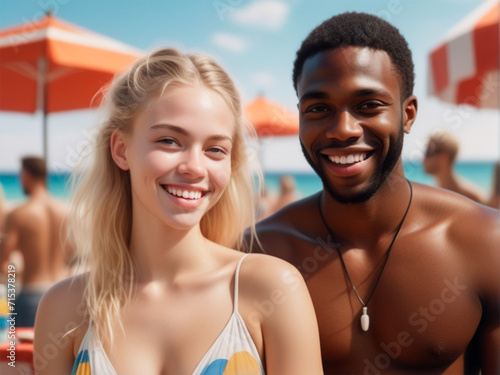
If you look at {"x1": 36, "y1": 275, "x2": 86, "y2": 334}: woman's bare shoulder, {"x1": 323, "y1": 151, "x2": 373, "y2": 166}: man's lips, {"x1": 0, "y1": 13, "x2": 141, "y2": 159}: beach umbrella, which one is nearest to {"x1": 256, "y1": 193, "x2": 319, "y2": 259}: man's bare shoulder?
{"x1": 323, "y1": 151, "x2": 373, "y2": 166}: man's lips

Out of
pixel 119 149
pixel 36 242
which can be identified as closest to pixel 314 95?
pixel 119 149

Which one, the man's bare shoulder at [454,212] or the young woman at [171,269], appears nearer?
the young woman at [171,269]

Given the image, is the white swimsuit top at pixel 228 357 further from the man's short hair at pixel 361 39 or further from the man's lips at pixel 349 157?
the man's short hair at pixel 361 39

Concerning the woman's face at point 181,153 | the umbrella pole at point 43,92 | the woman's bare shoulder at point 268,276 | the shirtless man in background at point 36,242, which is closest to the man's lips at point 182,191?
the woman's face at point 181,153

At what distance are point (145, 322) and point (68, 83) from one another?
4545 mm

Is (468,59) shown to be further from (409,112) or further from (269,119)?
(269,119)

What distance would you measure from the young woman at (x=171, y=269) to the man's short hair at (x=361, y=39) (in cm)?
34

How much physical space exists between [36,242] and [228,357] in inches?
134

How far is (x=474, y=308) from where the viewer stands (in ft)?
5.67

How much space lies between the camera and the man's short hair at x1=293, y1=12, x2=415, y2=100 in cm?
169

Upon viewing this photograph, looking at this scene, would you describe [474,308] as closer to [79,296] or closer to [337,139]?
[337,139]

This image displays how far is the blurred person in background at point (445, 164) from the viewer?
16.9 ft

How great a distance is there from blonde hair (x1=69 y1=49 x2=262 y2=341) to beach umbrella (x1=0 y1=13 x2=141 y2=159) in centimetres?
350

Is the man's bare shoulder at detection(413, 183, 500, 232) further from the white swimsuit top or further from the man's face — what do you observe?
the white swimsuit top
